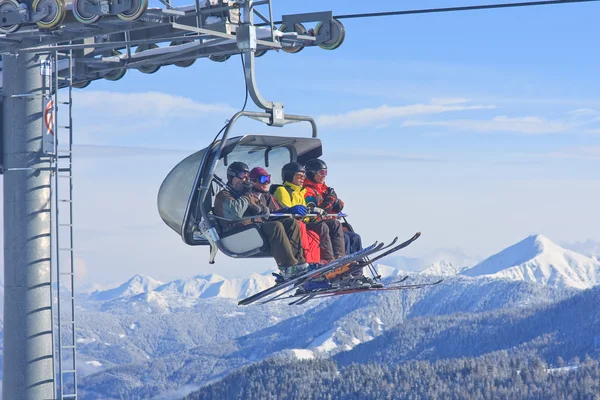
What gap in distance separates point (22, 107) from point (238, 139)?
8.48 feet

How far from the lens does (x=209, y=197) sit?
48.4 feet

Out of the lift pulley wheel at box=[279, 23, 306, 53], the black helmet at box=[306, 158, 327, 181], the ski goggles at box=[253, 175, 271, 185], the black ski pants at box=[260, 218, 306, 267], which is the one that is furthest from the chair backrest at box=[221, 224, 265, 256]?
the lift pulley wheel at box=[279, 23, 306, 53]

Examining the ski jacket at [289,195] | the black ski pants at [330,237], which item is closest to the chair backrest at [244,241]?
the ski jacket at [289,195]

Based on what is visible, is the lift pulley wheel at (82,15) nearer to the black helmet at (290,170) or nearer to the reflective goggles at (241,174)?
Answer: the reflective goggles at (241,174)

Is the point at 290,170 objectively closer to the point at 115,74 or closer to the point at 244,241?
the point at 244,241

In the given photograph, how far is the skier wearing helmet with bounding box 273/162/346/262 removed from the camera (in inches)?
597

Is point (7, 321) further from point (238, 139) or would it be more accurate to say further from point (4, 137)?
point (238, 139)

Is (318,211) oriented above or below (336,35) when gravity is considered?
below

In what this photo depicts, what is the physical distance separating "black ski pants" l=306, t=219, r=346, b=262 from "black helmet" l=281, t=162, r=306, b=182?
67 cm

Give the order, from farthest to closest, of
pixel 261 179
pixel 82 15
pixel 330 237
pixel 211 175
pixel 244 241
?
pixel 330 237 → pixel 261 179 → pixel 244 241 → pixel 211 175 → pixel 82 15

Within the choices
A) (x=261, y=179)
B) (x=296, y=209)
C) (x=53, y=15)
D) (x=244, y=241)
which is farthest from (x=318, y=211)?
(x=53, y=15)

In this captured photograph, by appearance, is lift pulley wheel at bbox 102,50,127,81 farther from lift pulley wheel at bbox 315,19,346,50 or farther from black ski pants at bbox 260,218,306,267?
black ski pants at bbox 260,218,306,267

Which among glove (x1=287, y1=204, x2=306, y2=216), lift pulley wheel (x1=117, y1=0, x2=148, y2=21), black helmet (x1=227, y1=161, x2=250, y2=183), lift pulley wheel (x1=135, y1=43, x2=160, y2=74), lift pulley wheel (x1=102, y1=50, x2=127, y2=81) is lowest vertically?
glove (x1=287, y1=204, x2=306, y2=216)

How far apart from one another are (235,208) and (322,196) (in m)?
1.58
